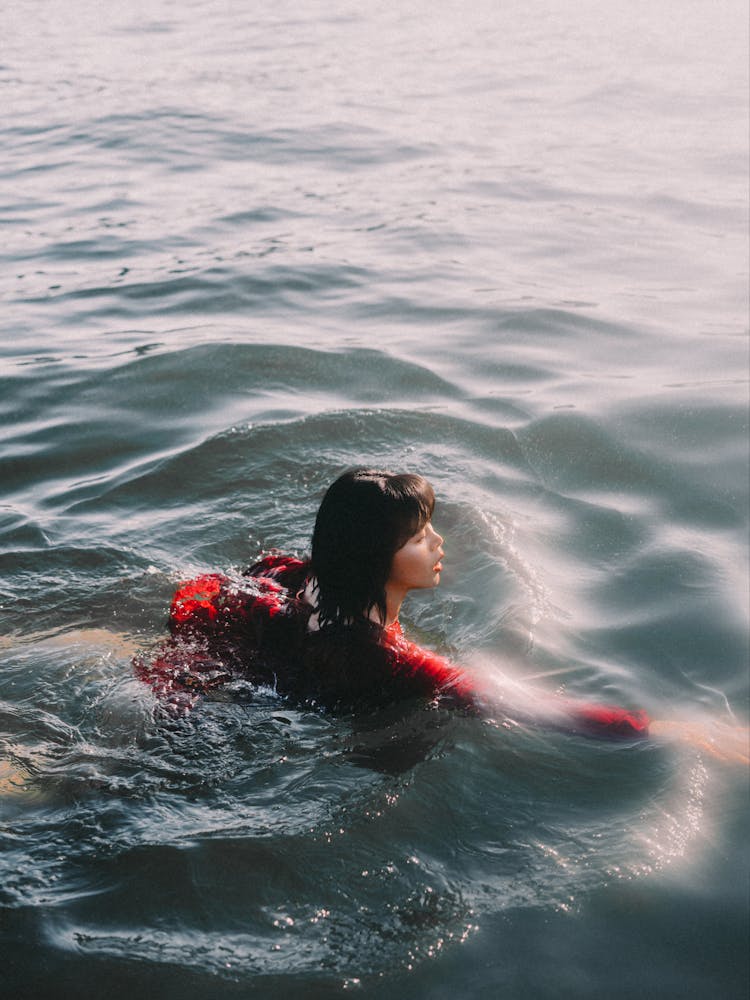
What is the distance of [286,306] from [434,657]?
569cm

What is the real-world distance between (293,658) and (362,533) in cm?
49

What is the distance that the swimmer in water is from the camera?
11.0 feet

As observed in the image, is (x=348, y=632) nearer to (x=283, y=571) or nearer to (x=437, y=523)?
(x=283, y=571)

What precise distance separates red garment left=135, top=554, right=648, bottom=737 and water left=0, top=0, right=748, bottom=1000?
128 millimetres

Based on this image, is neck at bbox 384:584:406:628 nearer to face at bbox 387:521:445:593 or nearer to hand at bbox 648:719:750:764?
face at bbox 387:521:445:593

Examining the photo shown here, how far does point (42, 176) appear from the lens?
1295cm

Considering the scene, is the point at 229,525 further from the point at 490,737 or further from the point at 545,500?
the point at 490,737

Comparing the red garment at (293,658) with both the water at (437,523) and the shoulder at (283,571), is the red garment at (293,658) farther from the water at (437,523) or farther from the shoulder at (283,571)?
the water at (437,523)

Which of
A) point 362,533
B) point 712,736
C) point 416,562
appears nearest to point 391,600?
point 416,562

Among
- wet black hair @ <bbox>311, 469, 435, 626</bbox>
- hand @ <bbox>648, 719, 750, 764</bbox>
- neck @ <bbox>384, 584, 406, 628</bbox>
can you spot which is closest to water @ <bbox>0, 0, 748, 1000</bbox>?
hand @ <bbox>648, 719, 750, 764</bbox>

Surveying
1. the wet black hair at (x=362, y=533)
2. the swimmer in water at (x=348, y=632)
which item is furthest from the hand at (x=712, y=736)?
the wet black hair at (x=362, y=533)

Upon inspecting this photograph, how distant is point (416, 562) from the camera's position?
341 centimetres

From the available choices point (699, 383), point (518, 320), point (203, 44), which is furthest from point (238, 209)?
point (203, 44)

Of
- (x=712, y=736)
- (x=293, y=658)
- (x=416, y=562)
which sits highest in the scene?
(x=416, y=562)
